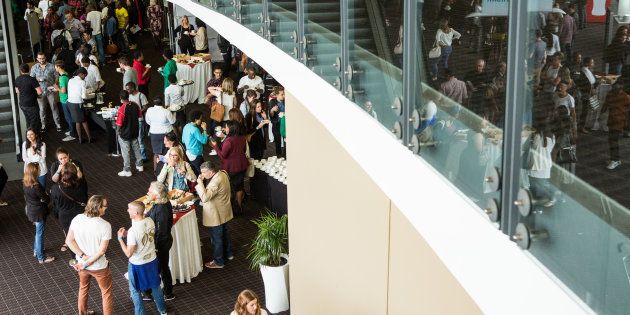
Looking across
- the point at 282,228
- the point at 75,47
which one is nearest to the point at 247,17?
the point at 282,228

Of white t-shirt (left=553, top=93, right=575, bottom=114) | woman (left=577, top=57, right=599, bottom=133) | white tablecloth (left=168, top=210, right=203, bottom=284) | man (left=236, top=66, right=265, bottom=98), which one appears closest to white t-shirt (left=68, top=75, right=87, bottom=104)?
man (left=236, top=66, right=265, bottom=98)

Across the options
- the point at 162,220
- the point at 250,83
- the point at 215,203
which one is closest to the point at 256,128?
the point at 250,83

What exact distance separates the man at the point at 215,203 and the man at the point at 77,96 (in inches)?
201

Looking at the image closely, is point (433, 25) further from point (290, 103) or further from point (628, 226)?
point (290, 103)

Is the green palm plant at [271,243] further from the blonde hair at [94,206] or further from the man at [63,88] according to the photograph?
the man at [63,88]

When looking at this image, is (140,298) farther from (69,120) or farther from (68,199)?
(69,120)

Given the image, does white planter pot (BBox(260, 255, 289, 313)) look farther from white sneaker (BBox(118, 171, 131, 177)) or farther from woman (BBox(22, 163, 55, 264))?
white sneaker (BBox(118, 171, 131, 177))

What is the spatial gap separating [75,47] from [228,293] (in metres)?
12.0

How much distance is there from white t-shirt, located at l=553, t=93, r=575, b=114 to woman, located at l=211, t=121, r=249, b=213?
28.7 feet

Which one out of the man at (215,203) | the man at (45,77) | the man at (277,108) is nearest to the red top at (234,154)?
the man at (215,203)

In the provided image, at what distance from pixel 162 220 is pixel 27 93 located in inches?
262

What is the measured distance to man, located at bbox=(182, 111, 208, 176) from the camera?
37.0 ft

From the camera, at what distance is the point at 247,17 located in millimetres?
8328

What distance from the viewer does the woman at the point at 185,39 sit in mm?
18141
